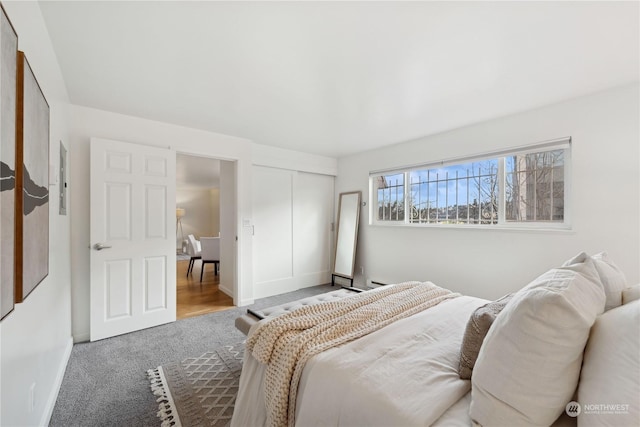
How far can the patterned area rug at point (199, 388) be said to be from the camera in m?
1.63

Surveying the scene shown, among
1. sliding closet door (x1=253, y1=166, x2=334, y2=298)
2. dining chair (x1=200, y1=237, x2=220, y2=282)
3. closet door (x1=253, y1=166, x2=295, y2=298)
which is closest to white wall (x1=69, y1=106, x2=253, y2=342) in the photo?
closet door (x1=253, y1=166, x2=295, y2=298)

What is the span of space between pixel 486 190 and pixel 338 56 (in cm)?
243

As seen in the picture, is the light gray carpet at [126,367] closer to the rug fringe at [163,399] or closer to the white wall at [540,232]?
the rug fringe at [163,399]

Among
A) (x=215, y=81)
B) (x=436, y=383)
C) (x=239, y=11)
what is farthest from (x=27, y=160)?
(x=436, y=383)

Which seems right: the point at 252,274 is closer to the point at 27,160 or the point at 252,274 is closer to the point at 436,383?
the point at 27,160

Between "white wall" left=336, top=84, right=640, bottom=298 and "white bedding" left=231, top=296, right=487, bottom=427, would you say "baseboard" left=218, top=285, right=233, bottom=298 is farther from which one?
"white bedding" left=231, top=296, right=487, bottom=427

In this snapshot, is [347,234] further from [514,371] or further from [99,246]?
[514,371]

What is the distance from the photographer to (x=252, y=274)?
3840mm

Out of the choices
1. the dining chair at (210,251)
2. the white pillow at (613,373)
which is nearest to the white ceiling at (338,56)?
the white pillow at (613,373)

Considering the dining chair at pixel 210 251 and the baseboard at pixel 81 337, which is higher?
the dining chair at pixel 210 251

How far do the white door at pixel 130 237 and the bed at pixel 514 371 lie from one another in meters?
2.34

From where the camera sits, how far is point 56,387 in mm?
1829

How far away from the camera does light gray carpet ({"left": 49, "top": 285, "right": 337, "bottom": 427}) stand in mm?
1657

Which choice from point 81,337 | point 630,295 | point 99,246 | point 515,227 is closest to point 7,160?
point 99,246
